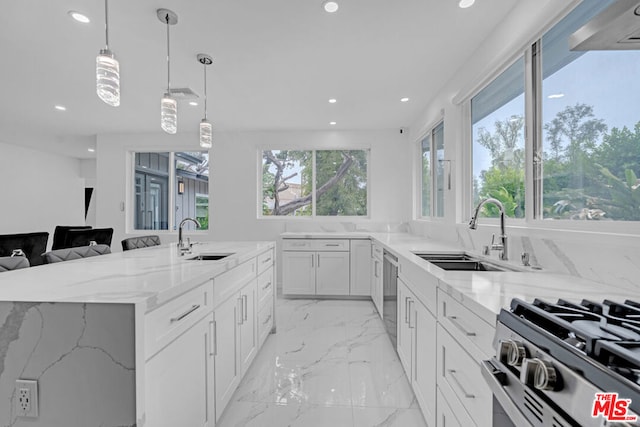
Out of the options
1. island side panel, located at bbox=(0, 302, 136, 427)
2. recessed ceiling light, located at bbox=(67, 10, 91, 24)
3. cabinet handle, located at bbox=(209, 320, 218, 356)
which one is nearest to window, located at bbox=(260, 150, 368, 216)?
recessed ceiling light, located at bbox=(67, 10, 91, 24)

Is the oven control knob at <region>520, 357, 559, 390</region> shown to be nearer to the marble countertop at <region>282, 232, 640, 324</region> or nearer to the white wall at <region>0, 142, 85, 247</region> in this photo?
the marble countertop at <region>282, 232, 640, 324</region>

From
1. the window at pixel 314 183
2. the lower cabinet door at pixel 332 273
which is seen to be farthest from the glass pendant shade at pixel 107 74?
→ the window at pixel 314 183

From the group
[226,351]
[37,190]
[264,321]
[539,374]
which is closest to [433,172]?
[264,321]

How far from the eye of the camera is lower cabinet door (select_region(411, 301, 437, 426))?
4.89ft

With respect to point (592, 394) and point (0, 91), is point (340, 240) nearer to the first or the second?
point (592, 394)

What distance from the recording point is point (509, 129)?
7.09 ft

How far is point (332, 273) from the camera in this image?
13.6 ft

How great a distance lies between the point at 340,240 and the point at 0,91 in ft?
13.9

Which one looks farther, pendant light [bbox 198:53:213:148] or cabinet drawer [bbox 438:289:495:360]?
pendant light [bbox 198:53:213:148]

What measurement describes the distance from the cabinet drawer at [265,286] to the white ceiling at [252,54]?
1.89 metres

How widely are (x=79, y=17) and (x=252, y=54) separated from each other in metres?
1.17

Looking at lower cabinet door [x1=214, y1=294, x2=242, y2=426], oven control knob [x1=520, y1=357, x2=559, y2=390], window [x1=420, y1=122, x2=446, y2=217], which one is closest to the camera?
oven control knob [x1=520, y1=357, x2=559, y2=390]

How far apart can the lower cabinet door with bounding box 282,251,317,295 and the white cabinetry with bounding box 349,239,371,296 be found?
0.54m

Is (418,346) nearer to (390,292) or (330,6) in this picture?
(390,292)
